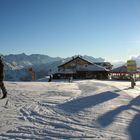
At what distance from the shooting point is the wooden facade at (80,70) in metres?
65.8

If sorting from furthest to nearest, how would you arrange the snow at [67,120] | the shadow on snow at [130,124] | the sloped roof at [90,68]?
the sloped roof at [90,68] → the shadow on snow at [130,124] → the snow at [67,120]

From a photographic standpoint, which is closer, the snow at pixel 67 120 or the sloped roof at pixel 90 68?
the snow at pixel 67 120

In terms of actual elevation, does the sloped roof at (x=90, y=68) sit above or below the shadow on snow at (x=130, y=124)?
above

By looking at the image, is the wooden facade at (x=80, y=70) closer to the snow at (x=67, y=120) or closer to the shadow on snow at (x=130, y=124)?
the snow at (x=67, y=120)

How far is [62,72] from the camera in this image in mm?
66750

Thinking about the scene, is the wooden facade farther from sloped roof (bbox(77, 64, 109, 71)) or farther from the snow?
the snow

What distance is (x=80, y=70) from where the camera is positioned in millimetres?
Result: 66750

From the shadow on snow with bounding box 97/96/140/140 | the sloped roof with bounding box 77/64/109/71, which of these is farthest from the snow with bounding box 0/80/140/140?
the sloped roof with bounding box 77/64/109/71

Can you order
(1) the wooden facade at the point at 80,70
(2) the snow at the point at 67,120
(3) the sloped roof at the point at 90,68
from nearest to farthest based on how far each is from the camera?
(2) the snow at the point at 67,120, (3) the sloped roof at the point at 90,68, (1) the wooden facade at the point at 80,70

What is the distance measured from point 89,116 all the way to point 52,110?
1269mm

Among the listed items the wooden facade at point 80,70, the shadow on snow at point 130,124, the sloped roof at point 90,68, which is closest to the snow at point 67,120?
the shadow on snow at point 130,124

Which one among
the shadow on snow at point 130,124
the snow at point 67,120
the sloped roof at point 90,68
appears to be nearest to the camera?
the snow at point 67,120

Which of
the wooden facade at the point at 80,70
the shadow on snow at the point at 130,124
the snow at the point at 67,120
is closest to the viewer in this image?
the snow at the point at 67,120

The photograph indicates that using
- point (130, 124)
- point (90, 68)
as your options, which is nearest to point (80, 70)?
point (90, 68)
